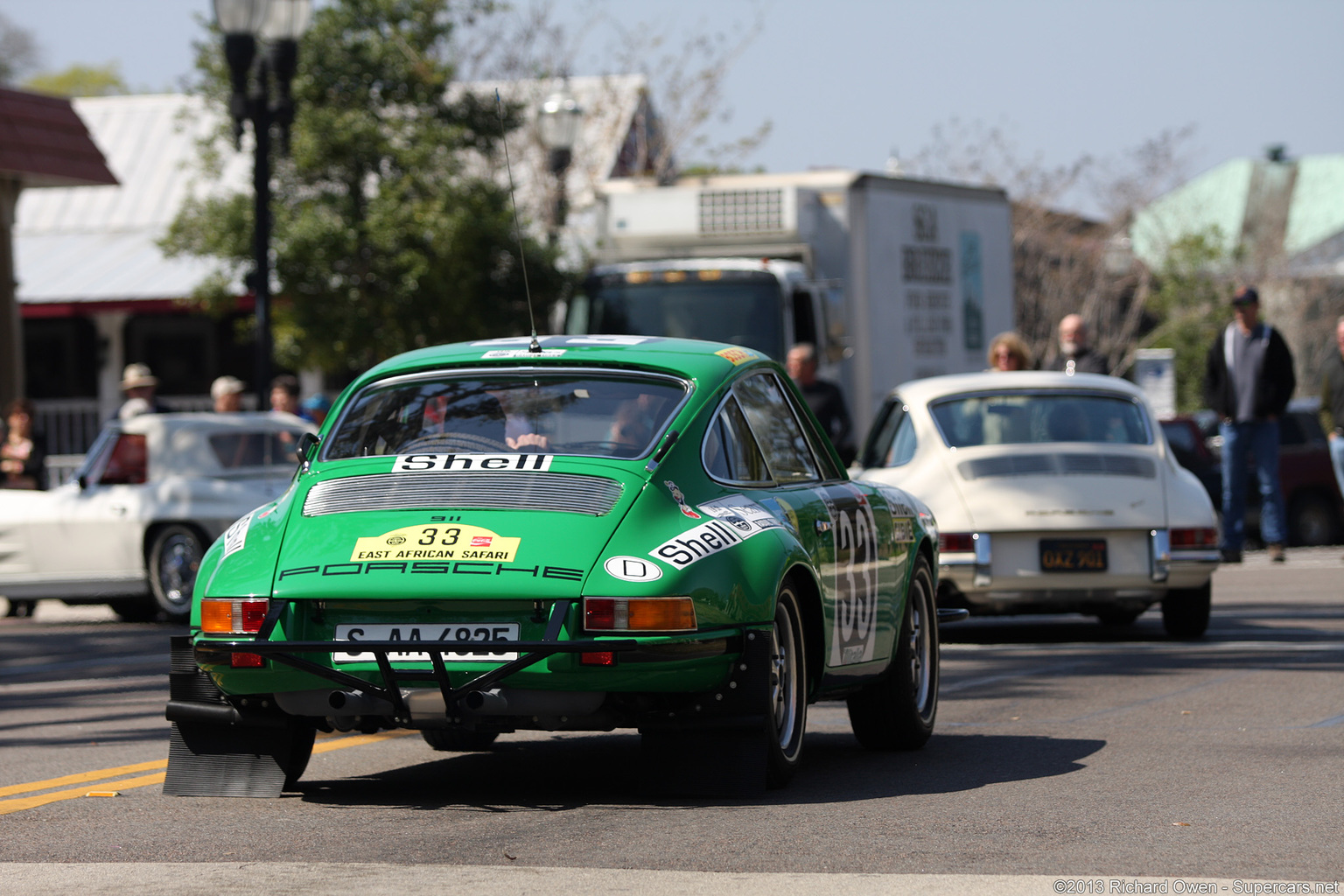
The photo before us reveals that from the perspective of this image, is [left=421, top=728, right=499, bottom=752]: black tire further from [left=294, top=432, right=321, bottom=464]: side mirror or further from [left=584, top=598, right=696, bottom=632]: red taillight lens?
[left=584, top=598, right=696, bottom=632]: red taillight lens

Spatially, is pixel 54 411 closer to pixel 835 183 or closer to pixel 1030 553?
pixel 835 183

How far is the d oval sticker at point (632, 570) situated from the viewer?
6266 mm

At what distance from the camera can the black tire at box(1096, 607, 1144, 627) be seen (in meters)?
14.1

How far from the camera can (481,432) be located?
7059mm

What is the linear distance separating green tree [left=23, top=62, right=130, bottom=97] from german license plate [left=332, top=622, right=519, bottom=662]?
86189 mm

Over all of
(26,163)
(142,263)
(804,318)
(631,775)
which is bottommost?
(631,775)

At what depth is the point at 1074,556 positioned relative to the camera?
12.1 metres

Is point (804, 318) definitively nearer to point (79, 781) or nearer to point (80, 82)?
point (79, 781)

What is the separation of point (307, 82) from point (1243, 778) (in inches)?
725

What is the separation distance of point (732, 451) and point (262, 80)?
12767 mm

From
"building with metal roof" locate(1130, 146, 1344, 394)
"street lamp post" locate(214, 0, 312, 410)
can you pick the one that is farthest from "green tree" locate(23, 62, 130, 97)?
"street lamp post" locate(214, 0, 312, 410)

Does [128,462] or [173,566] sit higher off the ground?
[128,462]

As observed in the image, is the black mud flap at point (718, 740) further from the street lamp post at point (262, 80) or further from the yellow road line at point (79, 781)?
the street lamp post at point (262, 80)

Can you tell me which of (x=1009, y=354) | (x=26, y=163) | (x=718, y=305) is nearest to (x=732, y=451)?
(x=1009, y=354)
